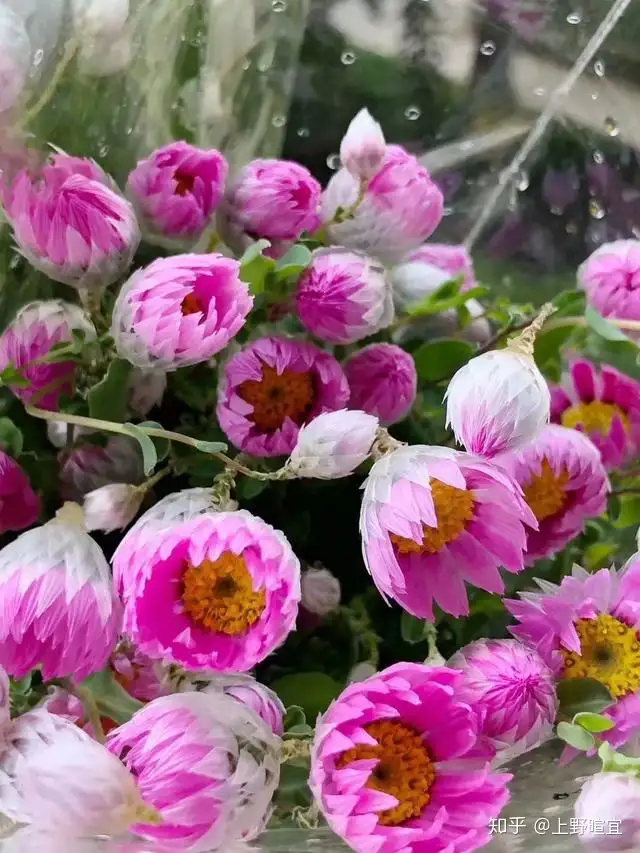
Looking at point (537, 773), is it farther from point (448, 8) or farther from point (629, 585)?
point (448, 8)

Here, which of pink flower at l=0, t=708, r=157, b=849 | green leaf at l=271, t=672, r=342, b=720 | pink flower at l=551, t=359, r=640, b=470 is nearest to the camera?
pink flower at l=0, t=708, r=157, b=849

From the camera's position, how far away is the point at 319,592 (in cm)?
41

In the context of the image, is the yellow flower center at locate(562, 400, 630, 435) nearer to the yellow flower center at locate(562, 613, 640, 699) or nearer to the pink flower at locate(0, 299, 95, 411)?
the yellow flower center at locate(562, 613, 640, 699)

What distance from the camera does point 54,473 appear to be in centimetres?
42

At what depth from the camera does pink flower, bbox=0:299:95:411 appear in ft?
1.24

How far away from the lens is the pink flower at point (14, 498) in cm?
38

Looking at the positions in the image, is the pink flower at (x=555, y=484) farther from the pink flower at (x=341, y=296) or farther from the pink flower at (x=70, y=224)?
the pink flower at (x=70, y=224)

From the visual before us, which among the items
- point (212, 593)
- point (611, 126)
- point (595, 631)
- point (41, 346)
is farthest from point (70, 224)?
point (611, 126)

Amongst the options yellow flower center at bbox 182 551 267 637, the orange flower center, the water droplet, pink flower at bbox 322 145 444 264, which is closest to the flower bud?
pink flower at bbox 322 145 444 264

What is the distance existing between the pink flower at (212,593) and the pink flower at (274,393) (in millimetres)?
75

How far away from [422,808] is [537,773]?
0.11 m

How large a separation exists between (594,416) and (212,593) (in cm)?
27

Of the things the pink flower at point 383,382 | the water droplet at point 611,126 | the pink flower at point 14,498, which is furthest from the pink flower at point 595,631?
the water droplet at point 611,126

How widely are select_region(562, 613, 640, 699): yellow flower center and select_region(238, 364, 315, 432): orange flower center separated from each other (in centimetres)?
14
